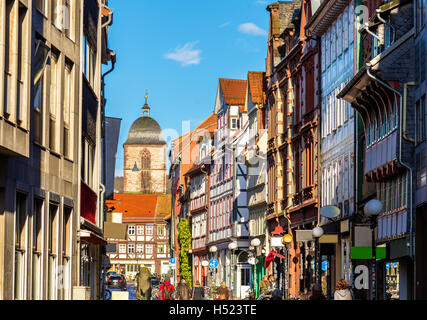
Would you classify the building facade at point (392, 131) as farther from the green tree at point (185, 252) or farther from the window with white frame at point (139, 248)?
the window with white frame at point (139, 248)

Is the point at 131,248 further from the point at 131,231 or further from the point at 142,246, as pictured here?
the point at 131,231

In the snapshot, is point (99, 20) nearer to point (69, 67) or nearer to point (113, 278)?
point (69, 67)

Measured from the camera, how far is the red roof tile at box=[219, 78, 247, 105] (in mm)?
79250

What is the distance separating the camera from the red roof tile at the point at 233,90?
260ft

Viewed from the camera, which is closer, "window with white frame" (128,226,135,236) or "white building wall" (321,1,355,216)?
"white building wall" (321,1,355,216)

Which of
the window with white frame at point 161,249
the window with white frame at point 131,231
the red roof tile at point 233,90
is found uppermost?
the red roof tile at point 233,90

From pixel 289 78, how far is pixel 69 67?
29.8 meters

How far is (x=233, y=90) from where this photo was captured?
8112cm

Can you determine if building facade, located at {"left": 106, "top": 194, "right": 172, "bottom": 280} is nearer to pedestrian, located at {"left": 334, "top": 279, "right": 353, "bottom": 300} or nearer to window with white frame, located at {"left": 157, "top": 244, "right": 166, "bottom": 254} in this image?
window with white frame, located at {"left": 157, "top": 244, "right": 166, "bottom": 254}

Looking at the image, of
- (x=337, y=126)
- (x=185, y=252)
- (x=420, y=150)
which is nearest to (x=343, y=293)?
(x=420, y=150)

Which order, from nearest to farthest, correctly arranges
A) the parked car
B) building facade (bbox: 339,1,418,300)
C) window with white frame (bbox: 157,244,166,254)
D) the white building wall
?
building facade (bbox: 339,1,418,300), the white building wall, the parked car, window with white frame (bbox: 157,244,166,254)

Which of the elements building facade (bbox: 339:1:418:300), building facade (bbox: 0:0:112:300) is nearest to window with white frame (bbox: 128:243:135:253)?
building facade (bbox: 339:1:418:300)

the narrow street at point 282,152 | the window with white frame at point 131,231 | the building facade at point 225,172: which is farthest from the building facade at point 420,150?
the window with white frame at point 131,231

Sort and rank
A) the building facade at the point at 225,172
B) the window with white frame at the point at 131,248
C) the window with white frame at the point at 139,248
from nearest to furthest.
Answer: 1. the building facade at the point at 225,172
2. the window with white frame at the point at 131,248
3. the window with white frame at the point at 139,248
